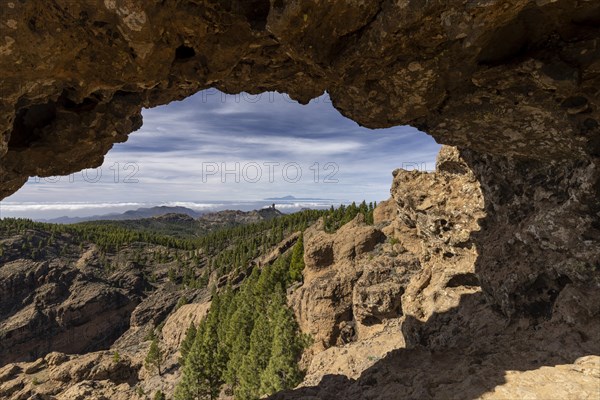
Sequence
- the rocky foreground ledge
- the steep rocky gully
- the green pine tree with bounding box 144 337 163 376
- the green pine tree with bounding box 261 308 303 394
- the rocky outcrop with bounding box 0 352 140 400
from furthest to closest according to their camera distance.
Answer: the green pine tree with bounding box 144 337 163 376 < the rocky outcrop with bounding box 0 352 140 400 < the green pine tree with bounding box 261 308 303 394 < the rocky foreground ledge < the steep rocky gully

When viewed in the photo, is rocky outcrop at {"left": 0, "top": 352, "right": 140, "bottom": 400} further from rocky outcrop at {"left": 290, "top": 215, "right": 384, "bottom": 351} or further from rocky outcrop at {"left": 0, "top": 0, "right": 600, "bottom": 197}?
rocky outcrop at {"left": 0, "top": 0, "right": 600, "bottom": 197}

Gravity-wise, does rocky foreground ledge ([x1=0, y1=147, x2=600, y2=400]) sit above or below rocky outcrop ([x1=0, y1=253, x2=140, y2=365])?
above

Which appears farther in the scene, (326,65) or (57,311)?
(57,311)

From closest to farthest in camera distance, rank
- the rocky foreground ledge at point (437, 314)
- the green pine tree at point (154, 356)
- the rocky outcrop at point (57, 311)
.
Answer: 1. the rocky foreground ledge at point (437, 314)
2. the green pine tree at point (154, 356)
3. the rocky outcrop at point (57, 311)

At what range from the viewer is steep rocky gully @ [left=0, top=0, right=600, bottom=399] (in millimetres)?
12594

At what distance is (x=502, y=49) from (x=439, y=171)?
17.6 meters

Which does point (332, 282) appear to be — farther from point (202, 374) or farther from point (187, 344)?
point (187, 344)

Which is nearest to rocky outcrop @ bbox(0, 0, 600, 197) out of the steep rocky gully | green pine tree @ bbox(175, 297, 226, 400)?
the steep rocky gully

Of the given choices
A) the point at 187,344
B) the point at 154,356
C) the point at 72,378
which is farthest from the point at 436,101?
the point at 72,378

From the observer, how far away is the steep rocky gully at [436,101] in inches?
496

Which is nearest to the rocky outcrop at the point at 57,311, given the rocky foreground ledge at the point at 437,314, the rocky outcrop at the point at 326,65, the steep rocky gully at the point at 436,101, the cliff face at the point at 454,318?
the rocky foreground ledge at the point at 437,314

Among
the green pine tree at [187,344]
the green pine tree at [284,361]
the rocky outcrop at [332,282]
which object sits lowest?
the green pine tree at [187,344]

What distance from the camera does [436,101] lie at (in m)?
17.6

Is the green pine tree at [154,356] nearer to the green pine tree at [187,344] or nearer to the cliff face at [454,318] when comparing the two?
the green pine tree at [187,344]
